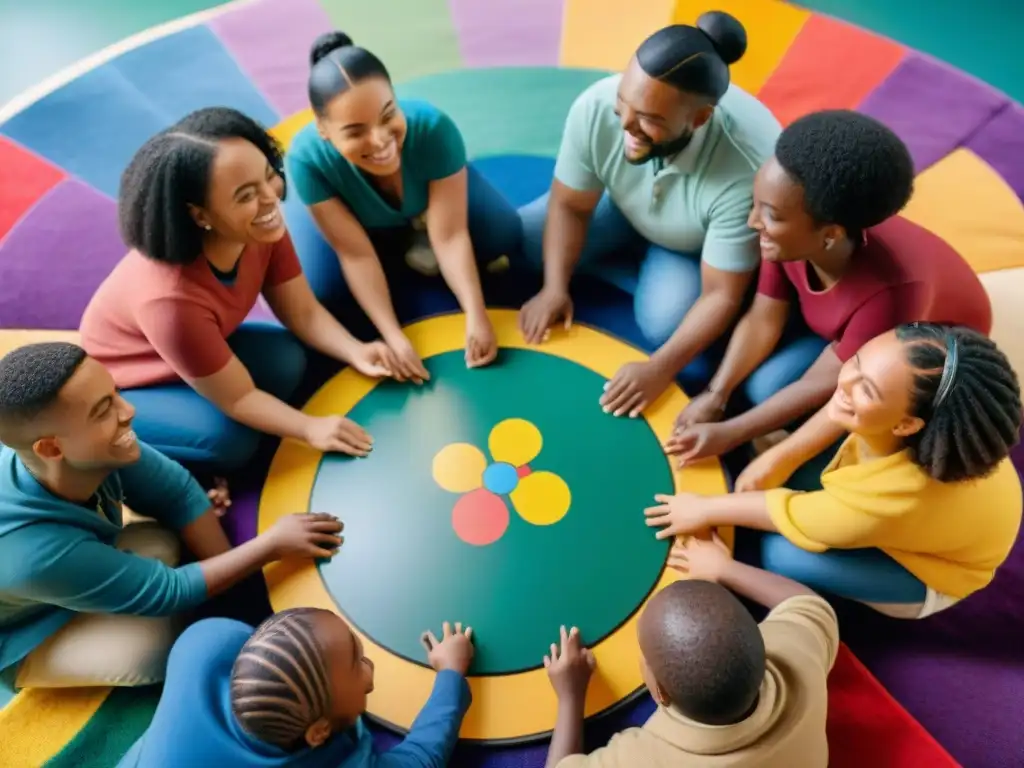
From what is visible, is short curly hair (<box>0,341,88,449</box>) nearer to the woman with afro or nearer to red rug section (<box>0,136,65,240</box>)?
the woman with afro

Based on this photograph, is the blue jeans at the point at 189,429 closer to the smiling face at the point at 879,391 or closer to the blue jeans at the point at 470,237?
the blue jeans at the point at 470,237

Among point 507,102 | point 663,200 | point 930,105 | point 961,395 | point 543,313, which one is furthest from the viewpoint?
point 507,102

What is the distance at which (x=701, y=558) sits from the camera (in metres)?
2.03

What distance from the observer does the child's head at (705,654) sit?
4.43 feet

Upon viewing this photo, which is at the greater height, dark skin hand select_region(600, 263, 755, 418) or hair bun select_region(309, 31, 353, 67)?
hair bun select_region(309, 31, 353, 67)

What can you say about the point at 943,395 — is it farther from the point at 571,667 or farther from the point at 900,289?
the point at 571,667

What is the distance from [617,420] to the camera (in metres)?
2.35

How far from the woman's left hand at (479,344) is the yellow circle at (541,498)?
0.43m

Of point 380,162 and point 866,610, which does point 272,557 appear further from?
point 866,610

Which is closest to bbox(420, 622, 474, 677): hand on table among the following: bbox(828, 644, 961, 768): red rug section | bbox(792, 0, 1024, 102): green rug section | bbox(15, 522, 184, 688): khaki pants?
bbox(15, 522, 184, 688): khaki pants

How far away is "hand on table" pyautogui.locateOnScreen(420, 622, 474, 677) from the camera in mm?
1878

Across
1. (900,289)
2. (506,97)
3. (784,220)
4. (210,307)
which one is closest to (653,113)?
(784,220)

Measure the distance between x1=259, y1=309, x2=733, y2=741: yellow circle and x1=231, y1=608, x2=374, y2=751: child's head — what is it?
42 cm

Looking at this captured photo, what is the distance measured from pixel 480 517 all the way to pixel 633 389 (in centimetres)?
60
